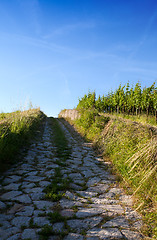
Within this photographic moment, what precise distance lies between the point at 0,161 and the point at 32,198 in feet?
6.95

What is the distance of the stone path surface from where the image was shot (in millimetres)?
2484

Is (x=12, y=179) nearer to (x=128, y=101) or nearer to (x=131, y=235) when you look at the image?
(x=131, y=235)

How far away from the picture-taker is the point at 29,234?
94.6 inches

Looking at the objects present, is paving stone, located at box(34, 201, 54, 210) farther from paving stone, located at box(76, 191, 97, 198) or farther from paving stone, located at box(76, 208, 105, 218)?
paving stone, located at box(76, 191, 97, 198)

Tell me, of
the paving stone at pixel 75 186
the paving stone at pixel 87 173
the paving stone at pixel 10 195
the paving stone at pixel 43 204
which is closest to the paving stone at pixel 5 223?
the paving stone at pixel 43 204

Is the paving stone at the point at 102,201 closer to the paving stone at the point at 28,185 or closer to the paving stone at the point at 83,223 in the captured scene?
the paving stone at the point at 83,223

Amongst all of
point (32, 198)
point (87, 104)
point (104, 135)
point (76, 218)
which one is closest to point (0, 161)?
point (32, 198)

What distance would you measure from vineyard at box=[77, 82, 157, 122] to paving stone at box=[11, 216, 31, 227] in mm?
12461

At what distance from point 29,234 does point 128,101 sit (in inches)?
611

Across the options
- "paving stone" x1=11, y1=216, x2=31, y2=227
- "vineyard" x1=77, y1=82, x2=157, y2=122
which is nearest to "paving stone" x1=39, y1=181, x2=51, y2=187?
"paving stone" x1=11, y1=216, x2=31, y2=227

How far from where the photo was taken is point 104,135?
7879mm

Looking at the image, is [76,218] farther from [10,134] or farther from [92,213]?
[10,134]

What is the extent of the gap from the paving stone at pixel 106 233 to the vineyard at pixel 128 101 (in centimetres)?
1208

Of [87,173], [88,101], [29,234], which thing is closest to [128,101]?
[88,101]
